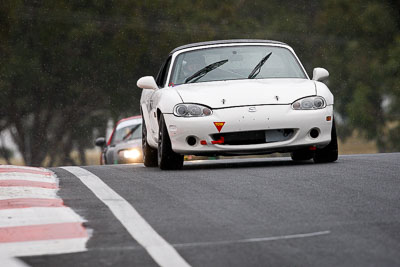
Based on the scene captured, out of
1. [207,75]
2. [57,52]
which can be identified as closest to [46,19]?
[57,52]

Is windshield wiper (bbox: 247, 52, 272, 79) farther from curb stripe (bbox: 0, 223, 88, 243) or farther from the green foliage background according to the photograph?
the green foliage background

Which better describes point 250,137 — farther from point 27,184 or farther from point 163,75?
point 27,184

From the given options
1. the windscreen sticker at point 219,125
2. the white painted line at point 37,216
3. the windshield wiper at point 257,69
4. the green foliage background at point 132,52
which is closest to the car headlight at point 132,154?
the windshield wiper at point 257,69

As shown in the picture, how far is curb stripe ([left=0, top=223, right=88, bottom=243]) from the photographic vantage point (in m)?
6.25


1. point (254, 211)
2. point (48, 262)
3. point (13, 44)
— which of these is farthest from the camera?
point (13, 44)

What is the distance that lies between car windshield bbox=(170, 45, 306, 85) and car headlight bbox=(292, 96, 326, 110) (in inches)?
33.8

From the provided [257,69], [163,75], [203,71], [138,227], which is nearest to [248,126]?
[257,69]

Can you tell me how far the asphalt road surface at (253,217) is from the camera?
5500 mm

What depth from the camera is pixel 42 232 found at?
6445mm

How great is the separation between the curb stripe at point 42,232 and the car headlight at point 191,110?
4.23 metres

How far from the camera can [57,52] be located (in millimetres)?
37844

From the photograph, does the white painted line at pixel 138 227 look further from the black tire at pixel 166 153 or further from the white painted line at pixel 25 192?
the black tire at pixel 166 153

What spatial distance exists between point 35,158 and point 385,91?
1490 centimetres

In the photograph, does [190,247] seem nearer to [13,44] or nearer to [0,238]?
[0,238]
